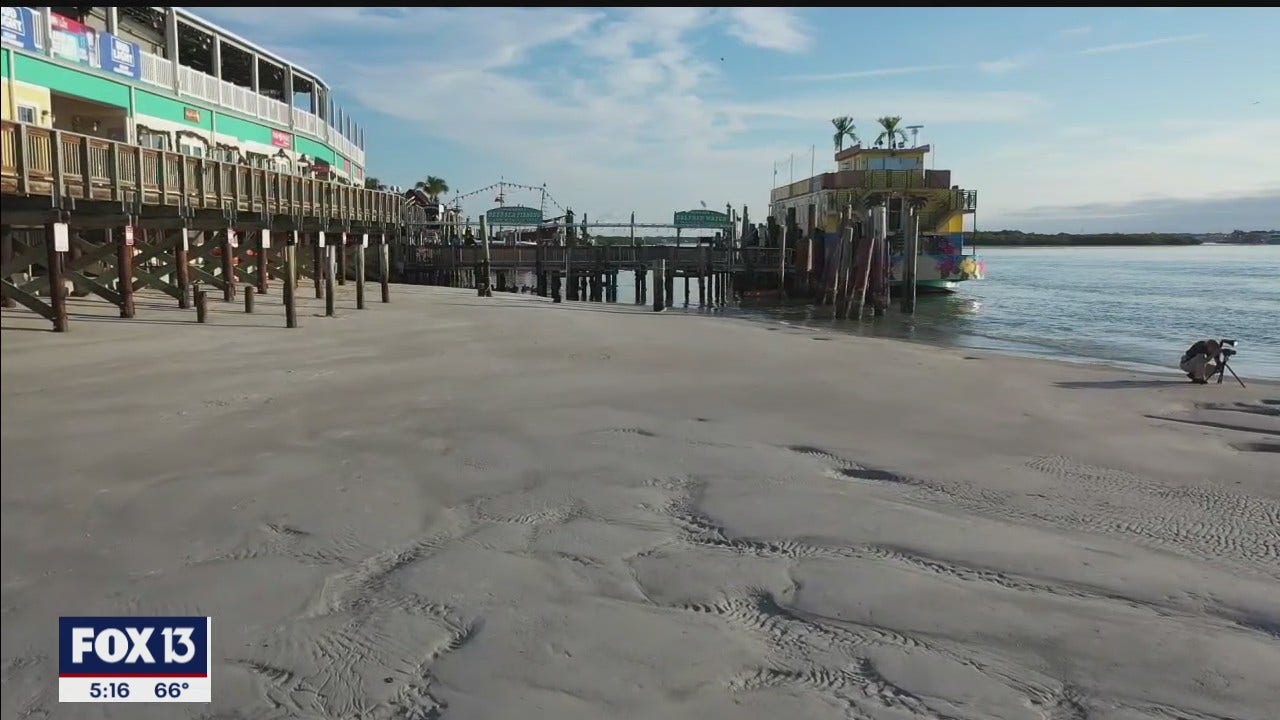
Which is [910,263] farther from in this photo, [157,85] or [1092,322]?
[157,85]

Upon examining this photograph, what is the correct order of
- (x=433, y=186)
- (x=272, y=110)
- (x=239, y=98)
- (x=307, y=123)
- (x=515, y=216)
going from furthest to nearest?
(x=433, y=186), (x=515, y=216), (x=307, y=123), (x=272, y=110), (x=239, y=98)

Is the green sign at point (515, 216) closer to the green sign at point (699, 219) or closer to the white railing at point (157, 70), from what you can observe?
the green sign at point (699, 219)

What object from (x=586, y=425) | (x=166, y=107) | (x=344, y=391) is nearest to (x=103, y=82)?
(x=166, y=107)

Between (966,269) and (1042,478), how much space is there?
3504 centimetres

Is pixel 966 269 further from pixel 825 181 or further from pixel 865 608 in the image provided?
pixel 865 608

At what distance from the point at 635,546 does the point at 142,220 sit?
13.9 m

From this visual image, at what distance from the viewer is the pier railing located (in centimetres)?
1303

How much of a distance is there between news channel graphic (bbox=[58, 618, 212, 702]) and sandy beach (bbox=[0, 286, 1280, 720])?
0.72 ft

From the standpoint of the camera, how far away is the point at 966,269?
4194cm

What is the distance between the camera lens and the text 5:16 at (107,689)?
240cm

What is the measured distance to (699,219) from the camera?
1855 inches

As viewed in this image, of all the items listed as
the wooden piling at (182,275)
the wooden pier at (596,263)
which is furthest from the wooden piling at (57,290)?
the wooden pier at (596,263)

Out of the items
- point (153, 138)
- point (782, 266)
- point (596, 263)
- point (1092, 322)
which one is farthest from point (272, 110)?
point (1092, 322)

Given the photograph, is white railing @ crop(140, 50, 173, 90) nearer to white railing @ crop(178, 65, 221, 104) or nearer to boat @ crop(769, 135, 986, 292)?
white railing @ crop(178, 65, 221, 104)
